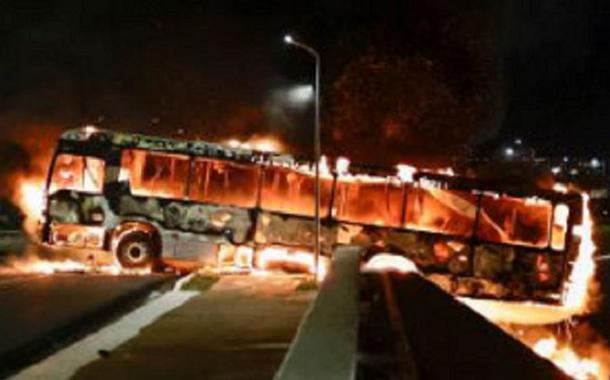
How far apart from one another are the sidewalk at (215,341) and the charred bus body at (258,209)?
5.54 meters

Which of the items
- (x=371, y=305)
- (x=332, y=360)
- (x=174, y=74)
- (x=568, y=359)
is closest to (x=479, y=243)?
(x=568, y=359)

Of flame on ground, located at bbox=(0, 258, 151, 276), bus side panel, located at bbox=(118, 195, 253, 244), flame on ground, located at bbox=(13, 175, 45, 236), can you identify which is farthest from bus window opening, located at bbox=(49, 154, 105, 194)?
flame on ground, located at bbox=(13, 175, 45, 236)

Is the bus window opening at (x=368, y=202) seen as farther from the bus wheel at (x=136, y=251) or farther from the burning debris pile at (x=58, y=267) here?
the burning debris pile at (x=58, y=267)

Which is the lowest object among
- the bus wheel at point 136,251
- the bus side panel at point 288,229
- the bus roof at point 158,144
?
the bus wheel at point 136,251

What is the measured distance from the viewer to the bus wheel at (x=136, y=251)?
25125 millimetres

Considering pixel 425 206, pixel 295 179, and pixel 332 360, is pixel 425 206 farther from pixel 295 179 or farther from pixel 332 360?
pixel 332 360

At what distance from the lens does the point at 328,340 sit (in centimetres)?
765

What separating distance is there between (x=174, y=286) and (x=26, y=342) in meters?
Answer: 8.78

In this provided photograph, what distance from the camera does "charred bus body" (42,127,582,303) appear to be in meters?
25.0

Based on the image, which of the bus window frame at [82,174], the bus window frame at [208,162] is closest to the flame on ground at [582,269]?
the bus window frame at [208,162]

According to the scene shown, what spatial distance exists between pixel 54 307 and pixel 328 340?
8802 mm

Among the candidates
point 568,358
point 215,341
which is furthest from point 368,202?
point 215,341

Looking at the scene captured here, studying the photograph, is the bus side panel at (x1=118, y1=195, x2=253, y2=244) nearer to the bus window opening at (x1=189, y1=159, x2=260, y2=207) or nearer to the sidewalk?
the bus window opening at (x1=189, y1=159, x2=260, y2=207)

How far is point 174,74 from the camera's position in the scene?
145 ft
